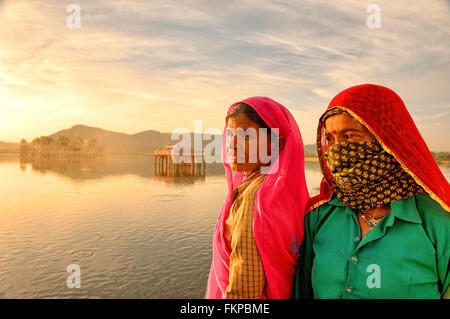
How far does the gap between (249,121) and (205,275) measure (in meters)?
8.35

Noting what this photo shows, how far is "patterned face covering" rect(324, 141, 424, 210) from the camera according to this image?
153 cm

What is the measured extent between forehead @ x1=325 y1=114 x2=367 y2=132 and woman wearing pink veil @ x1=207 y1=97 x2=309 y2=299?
0.26 meters

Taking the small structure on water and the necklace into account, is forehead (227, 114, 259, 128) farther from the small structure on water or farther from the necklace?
the small structure on water

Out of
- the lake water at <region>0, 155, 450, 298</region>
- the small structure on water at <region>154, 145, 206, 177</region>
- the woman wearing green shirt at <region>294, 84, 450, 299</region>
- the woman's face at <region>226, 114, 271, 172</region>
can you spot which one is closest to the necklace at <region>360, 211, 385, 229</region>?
the woman wearing green shirt at <region>294, 84, 450, 299</region>

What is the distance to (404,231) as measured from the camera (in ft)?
4.78

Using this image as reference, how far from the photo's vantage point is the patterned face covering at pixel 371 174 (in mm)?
1532

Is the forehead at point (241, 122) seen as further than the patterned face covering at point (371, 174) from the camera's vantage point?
Yes

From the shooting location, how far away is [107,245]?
12.1m

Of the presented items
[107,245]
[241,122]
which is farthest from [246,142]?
[107,245]

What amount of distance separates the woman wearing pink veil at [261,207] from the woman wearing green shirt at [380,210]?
0.19m

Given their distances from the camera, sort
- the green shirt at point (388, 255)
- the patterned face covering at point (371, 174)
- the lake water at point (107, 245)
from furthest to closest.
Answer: the lake water at point (107, 245), the patterned face covering at point (371, 174), the green shirt at point (388, 255)

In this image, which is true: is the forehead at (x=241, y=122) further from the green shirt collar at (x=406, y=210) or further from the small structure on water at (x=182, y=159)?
the small structure on water at (x=182, y=159)

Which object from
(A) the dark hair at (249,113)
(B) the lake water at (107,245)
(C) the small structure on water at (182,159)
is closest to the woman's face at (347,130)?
(A) the dark hair at (249,113)

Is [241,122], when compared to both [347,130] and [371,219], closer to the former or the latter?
[347,130]
